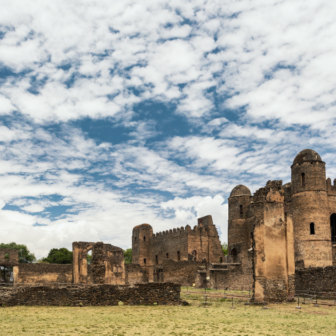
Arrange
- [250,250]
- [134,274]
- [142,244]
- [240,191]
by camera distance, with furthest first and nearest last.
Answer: [142,244], [240,191], [134,274], [250,250]

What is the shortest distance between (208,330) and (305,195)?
3043cm

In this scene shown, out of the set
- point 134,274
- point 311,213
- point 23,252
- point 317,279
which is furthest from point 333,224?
point 23,252

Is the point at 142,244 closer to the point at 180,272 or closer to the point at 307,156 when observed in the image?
the point at 180,272

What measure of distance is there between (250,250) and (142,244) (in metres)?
32.6

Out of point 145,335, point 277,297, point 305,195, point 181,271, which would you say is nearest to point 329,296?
point 277,297

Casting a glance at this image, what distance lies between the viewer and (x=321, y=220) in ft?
126

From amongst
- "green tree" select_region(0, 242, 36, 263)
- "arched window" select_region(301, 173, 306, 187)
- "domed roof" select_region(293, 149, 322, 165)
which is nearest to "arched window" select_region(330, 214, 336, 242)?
"arched window" select_region(301, 173, 306, 187)

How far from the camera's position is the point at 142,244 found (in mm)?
63250

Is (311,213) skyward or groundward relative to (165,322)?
skyward

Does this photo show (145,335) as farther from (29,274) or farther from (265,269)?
(29,274)

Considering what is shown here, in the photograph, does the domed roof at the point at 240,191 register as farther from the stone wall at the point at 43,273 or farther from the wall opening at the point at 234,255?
the stone wall at the point at 43,273

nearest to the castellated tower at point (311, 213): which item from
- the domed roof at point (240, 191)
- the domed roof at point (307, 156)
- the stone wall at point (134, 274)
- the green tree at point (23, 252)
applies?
the domed roof at point (307, 156)

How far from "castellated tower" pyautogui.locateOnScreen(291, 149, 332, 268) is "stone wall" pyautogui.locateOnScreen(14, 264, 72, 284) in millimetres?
24967

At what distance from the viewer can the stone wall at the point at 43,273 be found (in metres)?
42.5
